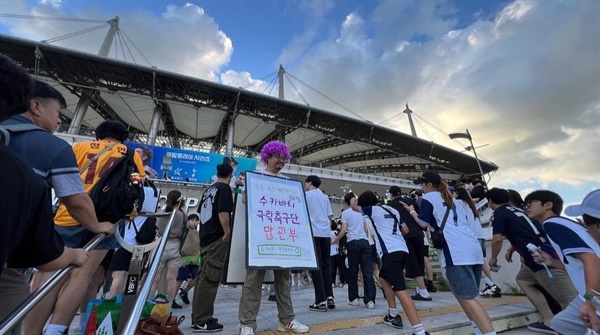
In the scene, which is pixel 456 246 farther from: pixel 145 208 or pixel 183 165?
pixel 183 165

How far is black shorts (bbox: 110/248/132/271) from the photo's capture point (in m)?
3.38

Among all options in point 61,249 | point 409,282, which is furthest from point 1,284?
point 409,282

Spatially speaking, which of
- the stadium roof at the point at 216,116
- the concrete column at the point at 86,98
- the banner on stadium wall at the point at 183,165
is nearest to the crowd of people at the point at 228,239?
the banner on stadium wall at the point at 183,165

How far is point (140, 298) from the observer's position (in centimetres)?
143

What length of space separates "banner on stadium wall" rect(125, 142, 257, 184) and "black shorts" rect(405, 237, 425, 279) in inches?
436

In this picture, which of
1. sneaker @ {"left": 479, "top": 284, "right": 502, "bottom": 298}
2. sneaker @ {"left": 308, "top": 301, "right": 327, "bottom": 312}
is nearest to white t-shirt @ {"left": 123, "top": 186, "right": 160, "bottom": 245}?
sneaker @ {"left": 308, "top": 301, "right": 327, "bottom": 312}

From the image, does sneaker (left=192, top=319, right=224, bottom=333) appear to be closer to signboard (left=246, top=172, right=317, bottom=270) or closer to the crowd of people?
the crowd of people

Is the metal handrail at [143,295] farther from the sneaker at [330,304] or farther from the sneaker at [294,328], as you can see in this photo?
the sneaker at [330,304]

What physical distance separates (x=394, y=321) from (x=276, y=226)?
61.2 inches

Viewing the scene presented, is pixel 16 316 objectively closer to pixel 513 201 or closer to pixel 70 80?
pixel 513 201

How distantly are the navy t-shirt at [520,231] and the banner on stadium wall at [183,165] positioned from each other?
12.3 meters

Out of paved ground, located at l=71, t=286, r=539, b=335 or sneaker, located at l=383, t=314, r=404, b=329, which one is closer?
paved ground, located at l=71, t=286, r=539, b=335

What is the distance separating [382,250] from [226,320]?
193cm

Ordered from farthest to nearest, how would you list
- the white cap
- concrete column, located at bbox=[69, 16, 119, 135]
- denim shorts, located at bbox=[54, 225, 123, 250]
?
concrete column, located at bbox=[69, 16, 119, 135] < denim shorts, located at bbox=[54, 225, 123, 250] < the white cap
